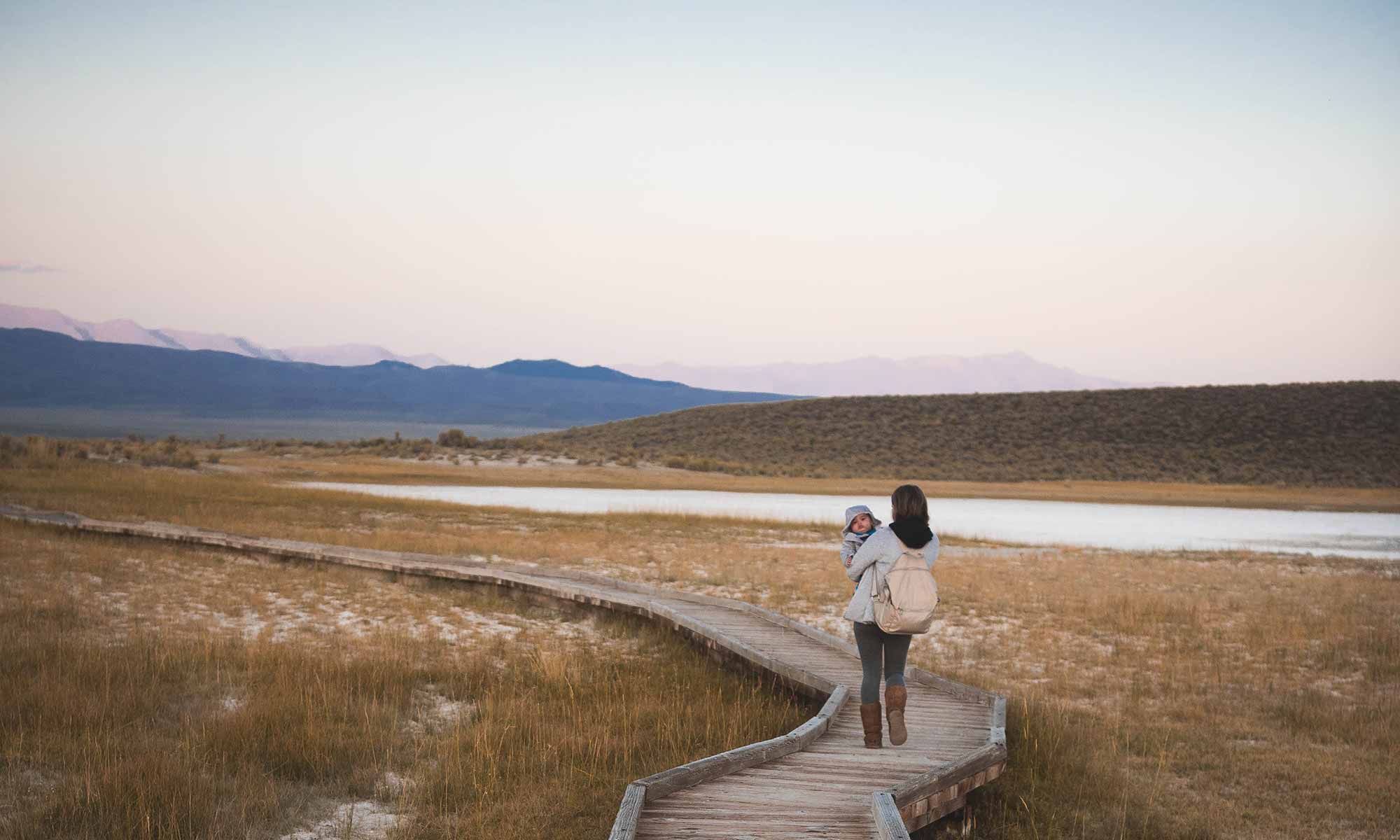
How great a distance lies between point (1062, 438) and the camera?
68.5m

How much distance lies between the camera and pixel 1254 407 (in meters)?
70.1

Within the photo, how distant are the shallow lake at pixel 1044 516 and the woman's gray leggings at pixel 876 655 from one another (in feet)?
64.6

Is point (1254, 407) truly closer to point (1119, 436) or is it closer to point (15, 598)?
point (1119, 436)

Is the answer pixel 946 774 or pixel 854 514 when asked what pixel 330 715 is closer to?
pixel 854 514

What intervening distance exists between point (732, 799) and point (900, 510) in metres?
2.08

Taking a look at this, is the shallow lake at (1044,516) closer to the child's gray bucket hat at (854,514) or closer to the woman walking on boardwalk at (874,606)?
the woman walking on boardwalk at (874,606)

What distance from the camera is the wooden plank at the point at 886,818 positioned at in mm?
5320

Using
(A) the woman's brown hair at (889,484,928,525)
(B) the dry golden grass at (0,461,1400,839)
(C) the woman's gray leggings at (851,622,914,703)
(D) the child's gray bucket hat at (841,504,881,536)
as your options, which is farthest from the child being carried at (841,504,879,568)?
(B) the dry golden grass at (0,461,1400,839)

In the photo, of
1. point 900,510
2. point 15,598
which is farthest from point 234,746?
point 15,598

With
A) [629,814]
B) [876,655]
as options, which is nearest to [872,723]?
[876,655]

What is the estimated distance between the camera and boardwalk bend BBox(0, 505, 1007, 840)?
5648mm

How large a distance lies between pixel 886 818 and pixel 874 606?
160cm

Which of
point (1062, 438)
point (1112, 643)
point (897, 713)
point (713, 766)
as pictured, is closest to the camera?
point (713, 766)

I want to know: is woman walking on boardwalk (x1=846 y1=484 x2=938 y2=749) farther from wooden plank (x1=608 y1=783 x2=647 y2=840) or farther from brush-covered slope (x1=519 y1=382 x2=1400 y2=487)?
brush-covered slope (x1=519 y1=382 x2=1400 y2=487)
